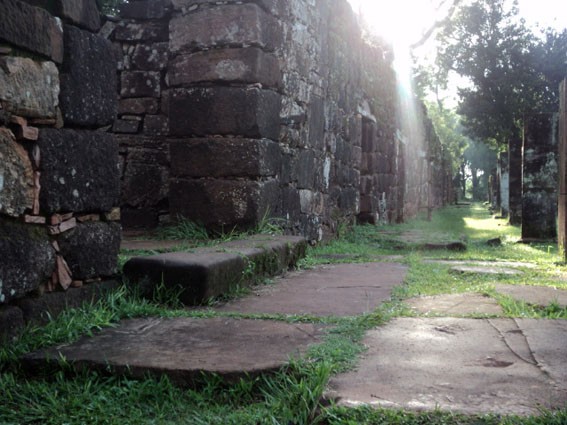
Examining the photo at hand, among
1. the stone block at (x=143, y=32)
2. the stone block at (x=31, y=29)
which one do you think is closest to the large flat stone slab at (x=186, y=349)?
the stone block at (x=31, y=29)

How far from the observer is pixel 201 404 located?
6.65 feet

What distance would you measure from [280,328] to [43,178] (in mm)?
1172

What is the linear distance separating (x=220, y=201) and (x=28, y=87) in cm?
253

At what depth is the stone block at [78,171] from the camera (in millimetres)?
2732

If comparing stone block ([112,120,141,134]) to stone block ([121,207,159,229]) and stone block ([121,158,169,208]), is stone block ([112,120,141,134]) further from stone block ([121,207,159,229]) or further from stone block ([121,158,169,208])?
stone block ([121,207,159,229])

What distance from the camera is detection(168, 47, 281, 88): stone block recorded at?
16.5 ft

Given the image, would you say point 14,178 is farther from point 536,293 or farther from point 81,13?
point 536,293

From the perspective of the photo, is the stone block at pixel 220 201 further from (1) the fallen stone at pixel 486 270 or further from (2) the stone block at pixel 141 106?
(1) the fallen stone at pixel 486 270

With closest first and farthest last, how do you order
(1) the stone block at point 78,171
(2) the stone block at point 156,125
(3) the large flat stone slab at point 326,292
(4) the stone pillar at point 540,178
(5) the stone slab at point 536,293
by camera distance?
(1) the stone block at point 78,171 → (3) the large flat stone slab at point 326,292 → (5) the stone slab at point 536,293 → (2) the stone block at point 156,125 → (4) the stone pillar at point 540,178

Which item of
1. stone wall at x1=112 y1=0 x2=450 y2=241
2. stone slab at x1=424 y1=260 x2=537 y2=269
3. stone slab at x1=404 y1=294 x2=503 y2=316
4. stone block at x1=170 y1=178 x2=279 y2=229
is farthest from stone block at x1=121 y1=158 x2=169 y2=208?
stone slab at x1=404 y1=294 x2=503 y2=316

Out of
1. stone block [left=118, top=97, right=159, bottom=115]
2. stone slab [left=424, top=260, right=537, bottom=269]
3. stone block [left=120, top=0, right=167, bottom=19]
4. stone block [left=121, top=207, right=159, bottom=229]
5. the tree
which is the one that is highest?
the tree

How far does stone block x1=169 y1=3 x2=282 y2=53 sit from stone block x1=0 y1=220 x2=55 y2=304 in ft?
9.19

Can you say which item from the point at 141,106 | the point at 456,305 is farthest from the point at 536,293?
the point at 141,106

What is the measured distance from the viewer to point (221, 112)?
16.5ft
